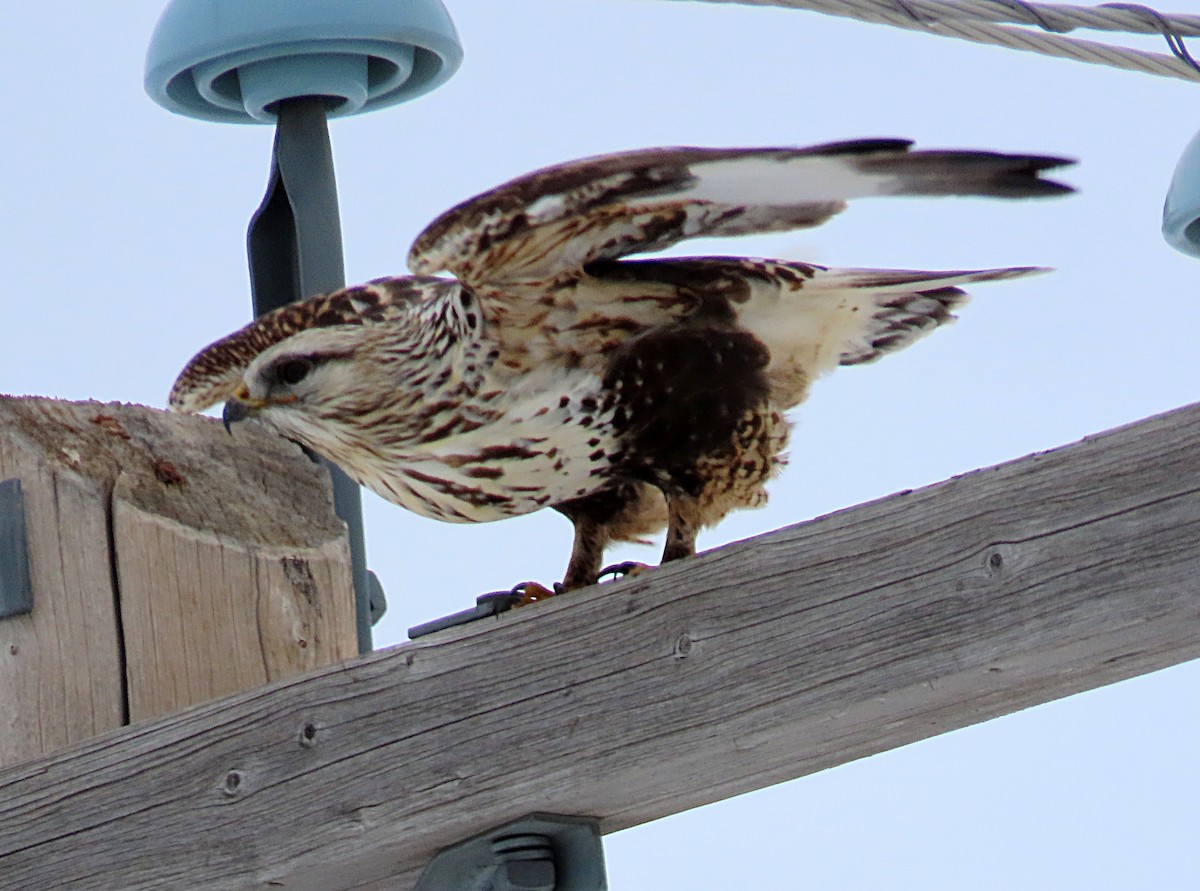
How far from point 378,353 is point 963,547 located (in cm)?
111

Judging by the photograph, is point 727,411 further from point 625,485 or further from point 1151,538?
point 1151,538

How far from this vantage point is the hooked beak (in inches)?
103

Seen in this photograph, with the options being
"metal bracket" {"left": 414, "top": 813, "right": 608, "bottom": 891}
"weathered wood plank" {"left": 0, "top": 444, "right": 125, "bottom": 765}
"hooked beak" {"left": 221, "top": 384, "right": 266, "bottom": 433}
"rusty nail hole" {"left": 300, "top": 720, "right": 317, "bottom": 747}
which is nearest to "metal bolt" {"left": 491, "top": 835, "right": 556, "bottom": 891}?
"metal bracket" {"left": 414, "top": 813, "right": 608, "bottom": 891}

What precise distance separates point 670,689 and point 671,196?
27.5 inches

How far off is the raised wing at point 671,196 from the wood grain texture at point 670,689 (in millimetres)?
494

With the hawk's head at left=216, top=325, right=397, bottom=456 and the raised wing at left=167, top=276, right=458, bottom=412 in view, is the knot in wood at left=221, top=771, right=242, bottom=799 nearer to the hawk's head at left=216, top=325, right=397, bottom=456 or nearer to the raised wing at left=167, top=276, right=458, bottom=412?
the hawk's head at left=216, top=325, right=397, bottom=456

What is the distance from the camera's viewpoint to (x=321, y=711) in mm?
2072

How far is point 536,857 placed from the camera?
6.49ft

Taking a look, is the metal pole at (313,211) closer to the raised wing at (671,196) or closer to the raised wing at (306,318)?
the raised wing at (306,318)

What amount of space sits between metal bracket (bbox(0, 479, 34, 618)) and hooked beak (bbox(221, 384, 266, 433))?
361 mm

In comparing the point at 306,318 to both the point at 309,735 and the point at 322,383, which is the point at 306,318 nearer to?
the point at 322,383

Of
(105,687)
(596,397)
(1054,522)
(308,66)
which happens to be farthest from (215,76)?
(1054,522)

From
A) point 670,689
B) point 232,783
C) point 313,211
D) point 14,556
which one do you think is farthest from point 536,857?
point 313,211

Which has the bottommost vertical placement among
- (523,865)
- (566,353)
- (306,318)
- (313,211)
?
(523,865)
